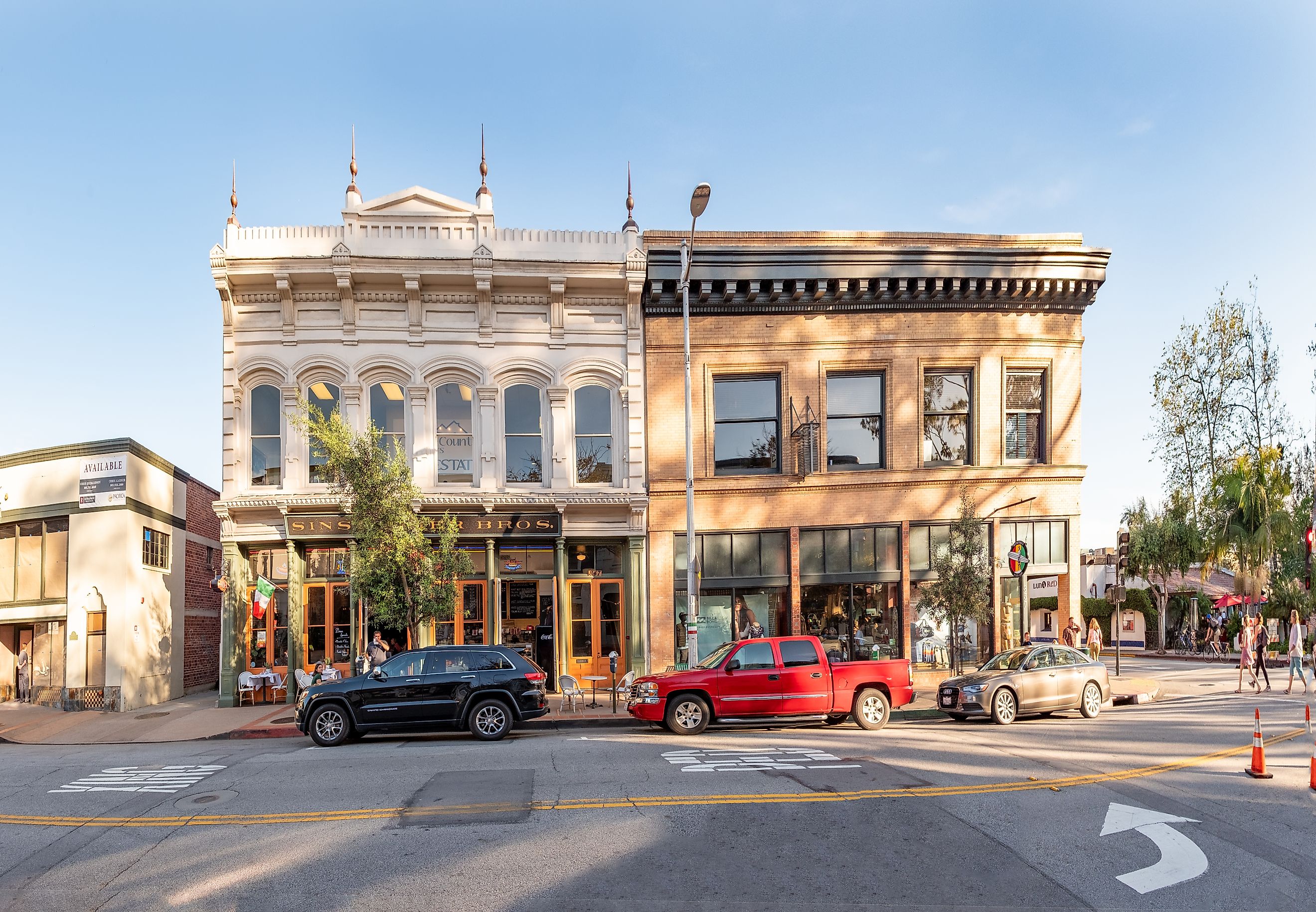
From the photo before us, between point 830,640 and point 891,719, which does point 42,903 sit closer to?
point 891,719

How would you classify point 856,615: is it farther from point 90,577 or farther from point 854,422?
point 90,577

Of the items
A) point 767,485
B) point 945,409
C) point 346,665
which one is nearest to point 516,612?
point 346,665

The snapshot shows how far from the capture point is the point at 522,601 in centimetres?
2203

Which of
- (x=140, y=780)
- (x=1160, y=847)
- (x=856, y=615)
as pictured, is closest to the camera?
(x=1160, y=847)

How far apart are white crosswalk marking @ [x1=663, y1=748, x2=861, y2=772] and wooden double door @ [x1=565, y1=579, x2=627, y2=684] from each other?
9.41m

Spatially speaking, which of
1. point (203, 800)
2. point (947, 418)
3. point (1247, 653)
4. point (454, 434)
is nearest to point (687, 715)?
point (203, 800)

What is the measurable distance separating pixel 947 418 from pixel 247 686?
61.4 feet

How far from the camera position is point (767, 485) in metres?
22.6

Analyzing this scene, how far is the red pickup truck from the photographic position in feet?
49.3

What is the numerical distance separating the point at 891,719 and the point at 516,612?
31.1ft

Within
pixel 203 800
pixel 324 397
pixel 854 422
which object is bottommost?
pixel 203 800

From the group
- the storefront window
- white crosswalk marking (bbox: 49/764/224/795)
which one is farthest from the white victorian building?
white crosswalk marking (bbox: 49/764/224/795)

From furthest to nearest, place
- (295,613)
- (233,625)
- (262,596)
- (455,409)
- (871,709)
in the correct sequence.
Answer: (455,409) < (295,613) < (233,625) < (262,596) < (871,709)

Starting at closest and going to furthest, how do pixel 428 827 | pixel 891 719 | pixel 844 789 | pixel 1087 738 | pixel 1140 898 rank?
pixel 1140 898, pixel 428 827, pixel 844 789, pixel 1087 738, pixel 891 719
